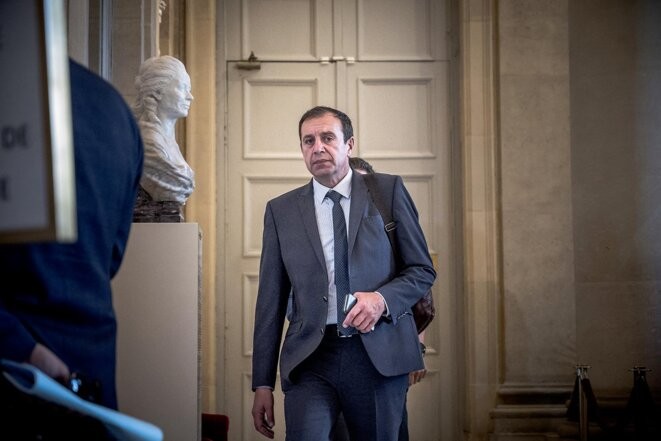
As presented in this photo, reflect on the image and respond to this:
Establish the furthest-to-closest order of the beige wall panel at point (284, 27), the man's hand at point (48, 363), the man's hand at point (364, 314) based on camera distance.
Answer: the beige wall panel at point (284, 27) → the man's hand at point (364, 314) → the man's hand at point (48, 363)

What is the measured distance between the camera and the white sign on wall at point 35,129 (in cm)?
131

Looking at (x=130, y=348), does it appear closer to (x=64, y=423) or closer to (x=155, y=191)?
(x=155, y=191)

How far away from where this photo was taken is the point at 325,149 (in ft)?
13.7

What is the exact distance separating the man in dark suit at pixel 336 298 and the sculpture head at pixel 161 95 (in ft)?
1.95

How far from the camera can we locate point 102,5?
19.6 ft

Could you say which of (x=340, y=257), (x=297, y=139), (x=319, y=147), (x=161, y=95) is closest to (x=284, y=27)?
(x=297, y=139)

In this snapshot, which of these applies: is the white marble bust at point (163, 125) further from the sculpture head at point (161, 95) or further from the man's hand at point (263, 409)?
the man's hand at point (263, 409)

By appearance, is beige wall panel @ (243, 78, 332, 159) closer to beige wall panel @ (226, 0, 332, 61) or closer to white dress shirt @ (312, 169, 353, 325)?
beige wall panel @ (226, 0, 332, 61)

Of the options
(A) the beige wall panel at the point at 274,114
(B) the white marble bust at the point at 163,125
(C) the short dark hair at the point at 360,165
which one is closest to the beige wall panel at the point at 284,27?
(A) the beige wall panel at the point at 274,114

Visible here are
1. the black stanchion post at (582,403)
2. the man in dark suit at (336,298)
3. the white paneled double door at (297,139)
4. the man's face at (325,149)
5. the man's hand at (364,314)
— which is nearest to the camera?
the man's hand at (364,314)

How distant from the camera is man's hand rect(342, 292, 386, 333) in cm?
366

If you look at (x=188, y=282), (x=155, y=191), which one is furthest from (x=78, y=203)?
(x=155, y=191)

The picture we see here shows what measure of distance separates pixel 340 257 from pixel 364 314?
37 cm

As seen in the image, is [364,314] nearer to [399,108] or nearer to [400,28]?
[399,108]
